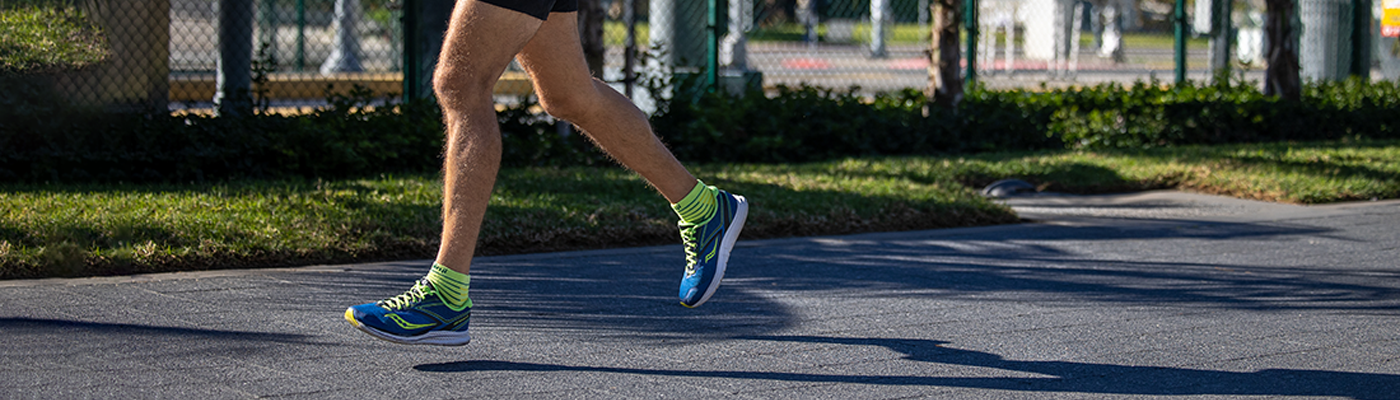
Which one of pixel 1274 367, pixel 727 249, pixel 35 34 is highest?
pixel 35 34

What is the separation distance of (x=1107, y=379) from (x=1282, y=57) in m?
8.31

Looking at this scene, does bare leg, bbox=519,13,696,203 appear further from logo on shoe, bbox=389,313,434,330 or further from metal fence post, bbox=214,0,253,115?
metal fence post, bbox=214,0,253,115

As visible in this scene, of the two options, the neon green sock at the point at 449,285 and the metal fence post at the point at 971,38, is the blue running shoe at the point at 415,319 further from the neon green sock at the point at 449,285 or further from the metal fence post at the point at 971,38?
the metal fence post at the point at 971,38

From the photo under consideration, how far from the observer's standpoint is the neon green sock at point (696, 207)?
375cm

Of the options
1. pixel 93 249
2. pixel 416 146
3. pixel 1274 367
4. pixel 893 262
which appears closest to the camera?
pixel 1274 367

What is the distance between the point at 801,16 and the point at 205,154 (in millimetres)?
16788

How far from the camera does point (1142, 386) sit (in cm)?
321

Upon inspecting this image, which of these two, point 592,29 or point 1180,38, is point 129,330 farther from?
point 1180,38

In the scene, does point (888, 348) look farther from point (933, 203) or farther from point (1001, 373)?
point (933, 203)

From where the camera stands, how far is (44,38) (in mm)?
6656

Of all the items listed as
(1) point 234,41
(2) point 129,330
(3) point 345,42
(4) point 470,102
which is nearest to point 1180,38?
(1) point 234,41

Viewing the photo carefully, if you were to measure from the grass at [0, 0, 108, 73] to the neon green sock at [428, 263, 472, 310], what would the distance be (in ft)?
14.3

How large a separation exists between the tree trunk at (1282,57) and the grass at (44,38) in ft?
28.9

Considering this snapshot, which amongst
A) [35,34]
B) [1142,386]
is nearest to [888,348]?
[1142,386]
